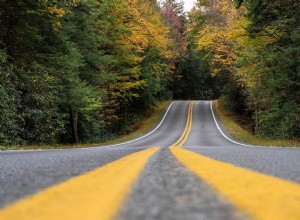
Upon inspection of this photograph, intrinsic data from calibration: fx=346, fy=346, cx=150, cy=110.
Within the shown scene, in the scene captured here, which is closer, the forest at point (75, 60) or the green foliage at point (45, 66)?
the green foliage at point (45, 66)

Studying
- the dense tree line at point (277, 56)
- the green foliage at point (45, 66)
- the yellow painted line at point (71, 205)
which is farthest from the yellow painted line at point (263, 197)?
the dense tree line at point (277, 56)

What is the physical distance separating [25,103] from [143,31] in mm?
18192

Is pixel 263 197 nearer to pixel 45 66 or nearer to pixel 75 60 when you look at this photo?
pixel 45 66

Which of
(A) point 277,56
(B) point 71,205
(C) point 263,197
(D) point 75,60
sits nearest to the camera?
(B) point 71,205

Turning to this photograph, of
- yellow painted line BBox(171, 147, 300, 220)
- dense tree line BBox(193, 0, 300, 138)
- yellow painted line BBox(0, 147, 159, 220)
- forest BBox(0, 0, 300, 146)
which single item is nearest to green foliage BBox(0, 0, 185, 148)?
forest BBox(0, 0, 300, 146)

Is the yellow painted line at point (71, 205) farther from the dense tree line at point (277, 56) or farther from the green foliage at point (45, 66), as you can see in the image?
the dense tree line at point (277, 56)

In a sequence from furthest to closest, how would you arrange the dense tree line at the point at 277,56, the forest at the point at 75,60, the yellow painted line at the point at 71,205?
the dense tree line at the point at 277,56 → the forest at the point at 75,60 → the yellow painted line at the point at 71,205

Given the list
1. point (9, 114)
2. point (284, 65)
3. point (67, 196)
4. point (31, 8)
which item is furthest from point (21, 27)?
point (67, 196)

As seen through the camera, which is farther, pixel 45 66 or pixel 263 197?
pixel 45 66

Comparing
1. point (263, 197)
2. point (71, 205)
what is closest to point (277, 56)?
point (263, 197)

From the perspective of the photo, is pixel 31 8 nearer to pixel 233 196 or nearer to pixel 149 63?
pixel 233 196

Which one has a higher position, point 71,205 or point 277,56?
point 277,56

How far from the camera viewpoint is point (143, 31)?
30.7 metres

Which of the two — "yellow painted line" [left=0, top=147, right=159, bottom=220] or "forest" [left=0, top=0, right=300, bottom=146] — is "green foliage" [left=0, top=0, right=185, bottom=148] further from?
"yellow painted line" [left=0, top=147, right=159, bottom=220]
